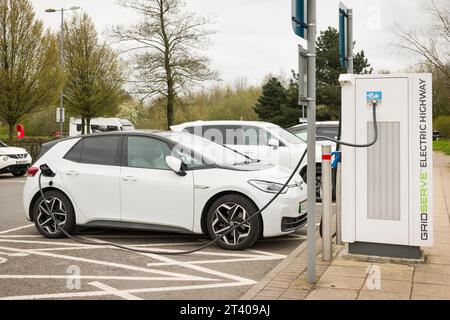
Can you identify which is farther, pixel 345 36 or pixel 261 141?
pixel 261 141

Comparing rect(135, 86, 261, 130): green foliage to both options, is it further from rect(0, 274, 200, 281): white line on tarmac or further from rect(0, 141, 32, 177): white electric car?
rect(0, 274, 200, 281): white line on tarmac

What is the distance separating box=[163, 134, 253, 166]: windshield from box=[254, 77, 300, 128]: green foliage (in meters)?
45.5

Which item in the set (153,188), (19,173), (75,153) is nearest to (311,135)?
(153,188)

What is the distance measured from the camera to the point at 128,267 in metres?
5.99

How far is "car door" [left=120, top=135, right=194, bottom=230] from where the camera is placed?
22.3 feet

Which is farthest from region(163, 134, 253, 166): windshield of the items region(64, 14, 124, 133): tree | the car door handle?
region(64, 14, 124, 133): tree

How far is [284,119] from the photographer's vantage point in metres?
52.9

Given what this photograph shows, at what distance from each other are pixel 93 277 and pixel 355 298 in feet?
8.55

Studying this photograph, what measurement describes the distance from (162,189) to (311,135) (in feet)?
8.18

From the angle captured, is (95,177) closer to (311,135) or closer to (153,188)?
(153,188)
